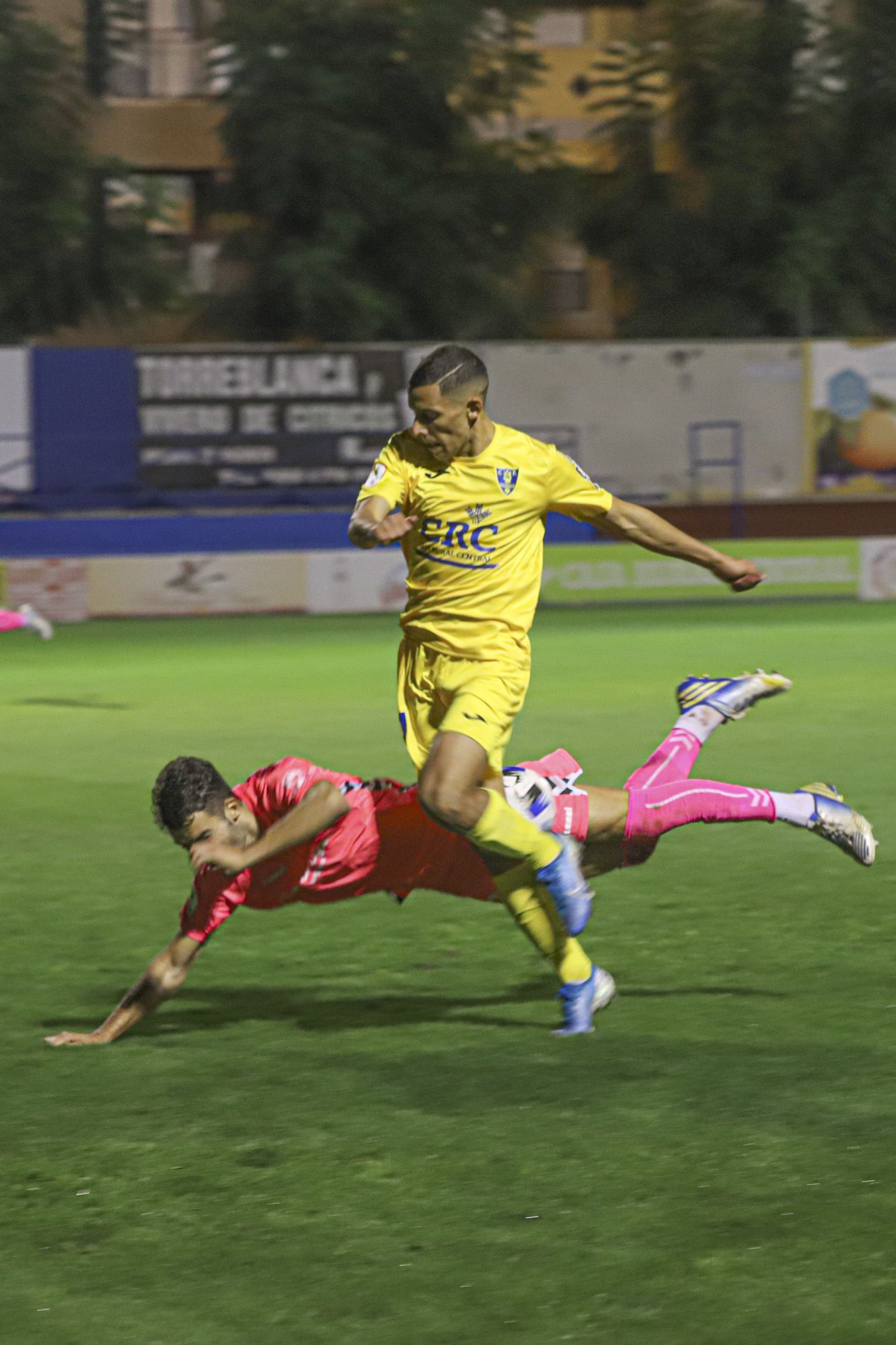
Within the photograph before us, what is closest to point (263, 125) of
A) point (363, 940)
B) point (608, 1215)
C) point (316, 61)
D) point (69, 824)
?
point (316, 61)

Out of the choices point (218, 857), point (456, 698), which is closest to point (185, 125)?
point (456, 698)

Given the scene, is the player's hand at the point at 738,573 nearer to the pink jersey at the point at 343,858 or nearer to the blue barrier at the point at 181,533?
the pink jersey at the point at 343,858

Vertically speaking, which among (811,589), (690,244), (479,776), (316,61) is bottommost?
(811,589)

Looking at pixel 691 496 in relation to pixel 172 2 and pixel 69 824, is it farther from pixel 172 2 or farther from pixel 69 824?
pixel 69 824

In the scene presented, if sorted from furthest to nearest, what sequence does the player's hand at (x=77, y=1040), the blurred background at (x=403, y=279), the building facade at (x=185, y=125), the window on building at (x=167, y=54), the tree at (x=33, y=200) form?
the window on building at (x=167, y=54) < the building facade at (x=185, y=125) < the tree at (x=33, y=200) < the blurred background at (x=403, y=279) < the player's hand at (x=77, y=1040)

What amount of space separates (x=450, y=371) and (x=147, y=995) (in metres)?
1.86

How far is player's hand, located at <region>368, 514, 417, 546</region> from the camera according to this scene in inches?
210

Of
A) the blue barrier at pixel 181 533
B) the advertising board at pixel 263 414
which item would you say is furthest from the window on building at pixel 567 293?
the blue barrier at pixel 181 533

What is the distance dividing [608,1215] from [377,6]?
3176cm

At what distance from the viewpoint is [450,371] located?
555 cm

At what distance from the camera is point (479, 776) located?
548 cm

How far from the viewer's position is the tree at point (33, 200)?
32406 millimetres

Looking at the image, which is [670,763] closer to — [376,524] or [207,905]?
[376,524]

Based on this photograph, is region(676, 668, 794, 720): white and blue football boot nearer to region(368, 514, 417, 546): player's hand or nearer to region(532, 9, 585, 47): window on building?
region(368, 514, 417, 546): player's hand
